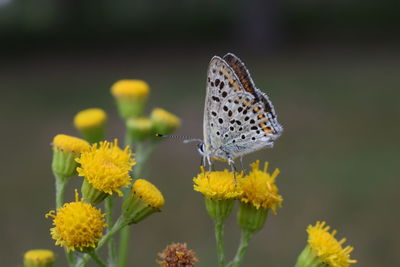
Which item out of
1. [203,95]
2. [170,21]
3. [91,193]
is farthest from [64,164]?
[170,21]

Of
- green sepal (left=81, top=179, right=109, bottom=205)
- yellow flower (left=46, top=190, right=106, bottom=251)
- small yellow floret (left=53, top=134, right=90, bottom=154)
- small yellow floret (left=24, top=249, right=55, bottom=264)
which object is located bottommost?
small yellow floret (left=24, top=249, right=55, bottom=264)

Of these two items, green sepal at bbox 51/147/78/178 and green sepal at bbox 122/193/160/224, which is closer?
green sepal at bbox 122/193/160/224

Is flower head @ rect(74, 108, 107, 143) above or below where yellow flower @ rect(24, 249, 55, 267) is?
above

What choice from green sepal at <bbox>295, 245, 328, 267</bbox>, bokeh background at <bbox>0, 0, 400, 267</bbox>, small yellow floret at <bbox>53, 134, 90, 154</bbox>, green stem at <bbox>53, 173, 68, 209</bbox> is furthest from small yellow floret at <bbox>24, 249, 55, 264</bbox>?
bokeh background at <bbox>0, 0, 400, 267</bbox>

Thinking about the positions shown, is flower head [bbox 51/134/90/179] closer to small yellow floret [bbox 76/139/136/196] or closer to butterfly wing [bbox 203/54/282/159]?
small yellow floret [bbox 76/139/136/196]

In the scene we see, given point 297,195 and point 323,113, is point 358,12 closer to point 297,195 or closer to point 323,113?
point 323,113

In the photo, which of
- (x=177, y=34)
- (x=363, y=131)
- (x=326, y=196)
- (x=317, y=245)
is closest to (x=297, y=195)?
(x=326, y=196)

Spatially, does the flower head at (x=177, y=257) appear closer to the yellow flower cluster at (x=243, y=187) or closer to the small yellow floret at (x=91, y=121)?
the yellow flower cluster at (x=243, y=187)

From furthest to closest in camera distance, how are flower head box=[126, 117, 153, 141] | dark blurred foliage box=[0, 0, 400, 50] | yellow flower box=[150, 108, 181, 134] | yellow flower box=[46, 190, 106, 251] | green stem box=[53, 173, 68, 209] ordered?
dark blurred foliage box=[0, 0, 400, 50]
yellow flower box=[150, 108, 181, 134]
flower head box=[126, 117, 153, 141]
green stem box=[53, 173, 68, 209]
yellow flower box=[46, 190, 106, 251]
